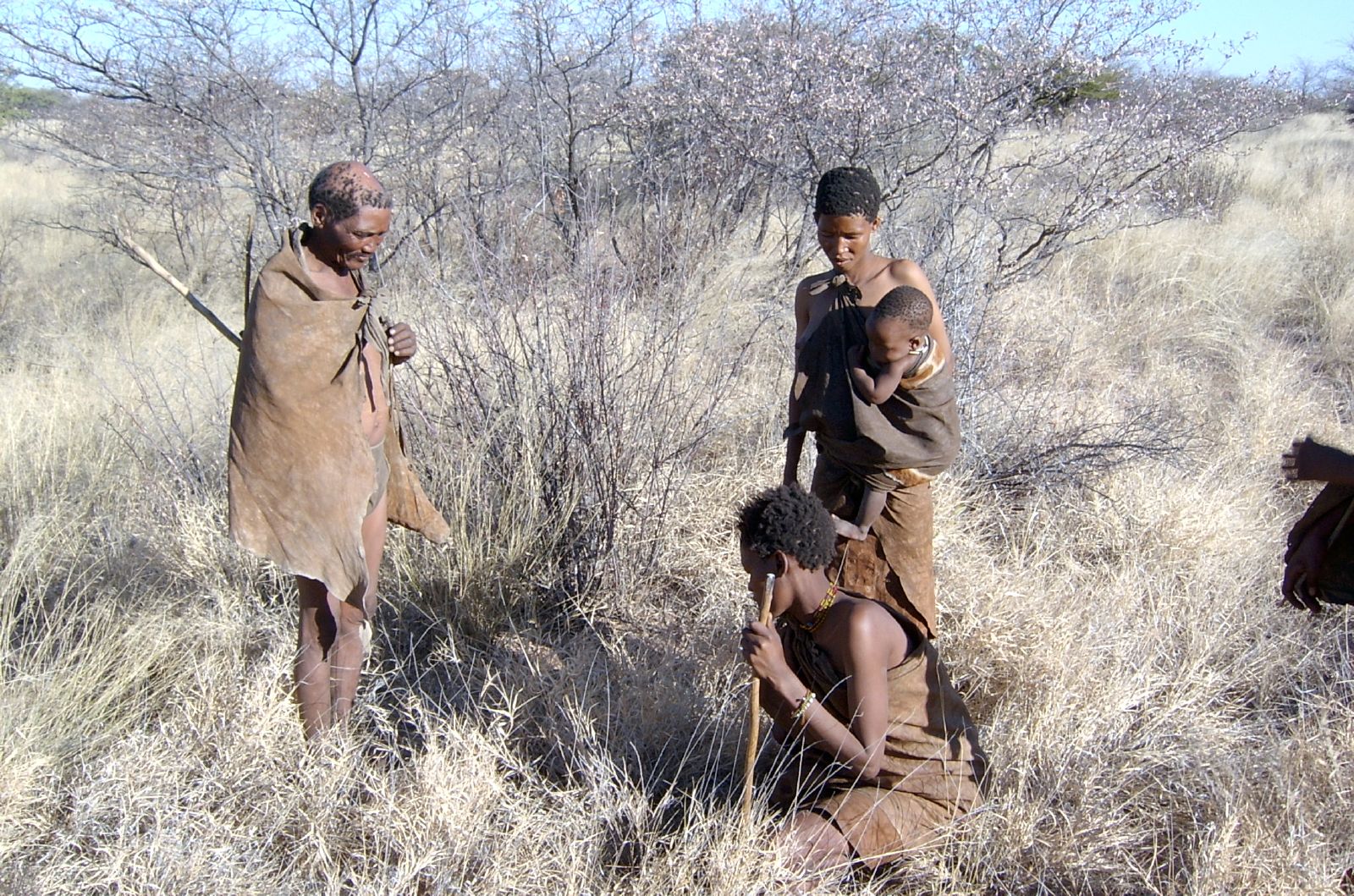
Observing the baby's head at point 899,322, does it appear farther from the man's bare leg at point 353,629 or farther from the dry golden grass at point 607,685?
the man's bare leg at point 353,629

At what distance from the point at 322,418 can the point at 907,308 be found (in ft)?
4.42

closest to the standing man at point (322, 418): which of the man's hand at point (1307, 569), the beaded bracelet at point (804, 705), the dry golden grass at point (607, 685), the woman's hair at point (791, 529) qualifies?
the dry golden grass at point (607, 685)

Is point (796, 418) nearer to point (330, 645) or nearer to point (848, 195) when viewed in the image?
point (848, 195)

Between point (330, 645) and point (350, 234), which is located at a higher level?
point (350, 234)

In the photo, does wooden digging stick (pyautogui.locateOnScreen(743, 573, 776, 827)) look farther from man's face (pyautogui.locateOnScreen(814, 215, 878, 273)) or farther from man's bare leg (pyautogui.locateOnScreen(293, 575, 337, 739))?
man's bare leg (pyautogui.locateOnScreen(293, 575, 337, 739))

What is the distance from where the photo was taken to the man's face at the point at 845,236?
2.56 metres

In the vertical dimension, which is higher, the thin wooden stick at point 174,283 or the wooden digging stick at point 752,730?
the thin wooden stick at point 174,283

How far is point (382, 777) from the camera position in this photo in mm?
2492

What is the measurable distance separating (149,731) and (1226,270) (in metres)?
7.70

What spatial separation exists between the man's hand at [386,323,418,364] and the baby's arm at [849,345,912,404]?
1098 millimetres

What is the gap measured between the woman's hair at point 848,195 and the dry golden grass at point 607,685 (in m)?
1.39

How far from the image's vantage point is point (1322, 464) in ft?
6.87

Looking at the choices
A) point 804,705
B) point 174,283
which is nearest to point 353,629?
point 174,283

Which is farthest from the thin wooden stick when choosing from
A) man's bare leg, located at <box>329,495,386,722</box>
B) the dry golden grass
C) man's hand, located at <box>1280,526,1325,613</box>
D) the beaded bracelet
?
man's hand, located at <box>1280,526,1325,613</box>
